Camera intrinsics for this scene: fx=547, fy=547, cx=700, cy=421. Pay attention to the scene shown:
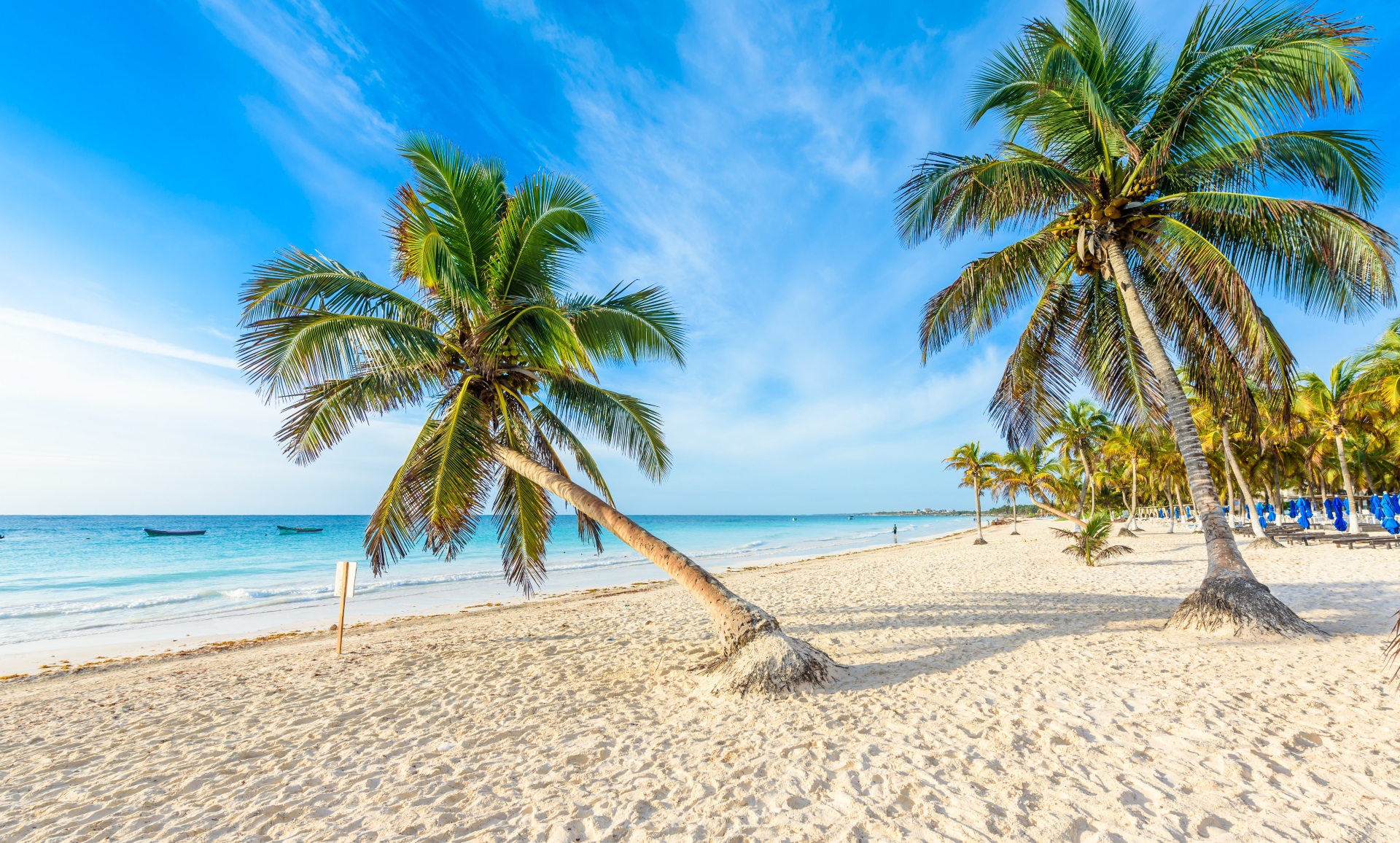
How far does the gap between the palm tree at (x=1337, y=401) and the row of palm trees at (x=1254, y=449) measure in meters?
0.04

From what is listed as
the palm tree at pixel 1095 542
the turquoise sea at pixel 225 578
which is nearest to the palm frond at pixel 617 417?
→ the turquoise sea at pixel 225 578

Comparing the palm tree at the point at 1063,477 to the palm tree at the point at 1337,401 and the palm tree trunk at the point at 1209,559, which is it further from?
the palm tree trunk at the point at 1209,559

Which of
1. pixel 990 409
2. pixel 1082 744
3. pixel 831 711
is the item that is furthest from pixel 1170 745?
pixel 990 409

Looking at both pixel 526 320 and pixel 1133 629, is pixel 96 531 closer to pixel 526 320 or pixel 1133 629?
pixel 526 320

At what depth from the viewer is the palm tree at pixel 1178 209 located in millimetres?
5898

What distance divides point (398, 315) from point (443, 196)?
1.51 meters

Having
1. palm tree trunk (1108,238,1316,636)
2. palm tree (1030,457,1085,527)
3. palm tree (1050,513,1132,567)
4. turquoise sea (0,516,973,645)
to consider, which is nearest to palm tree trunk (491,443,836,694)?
palm tree trunk (1108,238,1316,636)

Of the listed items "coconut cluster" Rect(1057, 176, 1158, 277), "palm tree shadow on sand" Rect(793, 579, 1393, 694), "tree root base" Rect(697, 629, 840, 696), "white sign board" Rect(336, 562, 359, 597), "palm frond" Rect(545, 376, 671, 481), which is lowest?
"palm tree shadow on sand" Rect(793, 579, 1393, 694)

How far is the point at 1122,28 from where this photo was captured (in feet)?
22.1

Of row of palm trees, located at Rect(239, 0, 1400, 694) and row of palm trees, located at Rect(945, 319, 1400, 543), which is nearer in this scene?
row of palm trees, located at Rect(239, 0, 1400, 694)

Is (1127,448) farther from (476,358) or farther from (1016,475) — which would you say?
(476,358)

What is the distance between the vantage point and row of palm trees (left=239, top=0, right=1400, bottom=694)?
5762 mm

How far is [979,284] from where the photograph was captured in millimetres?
7996

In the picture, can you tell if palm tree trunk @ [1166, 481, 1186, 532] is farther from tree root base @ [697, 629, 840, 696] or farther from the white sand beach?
tree root base @ [697, 629, 840, 696]
